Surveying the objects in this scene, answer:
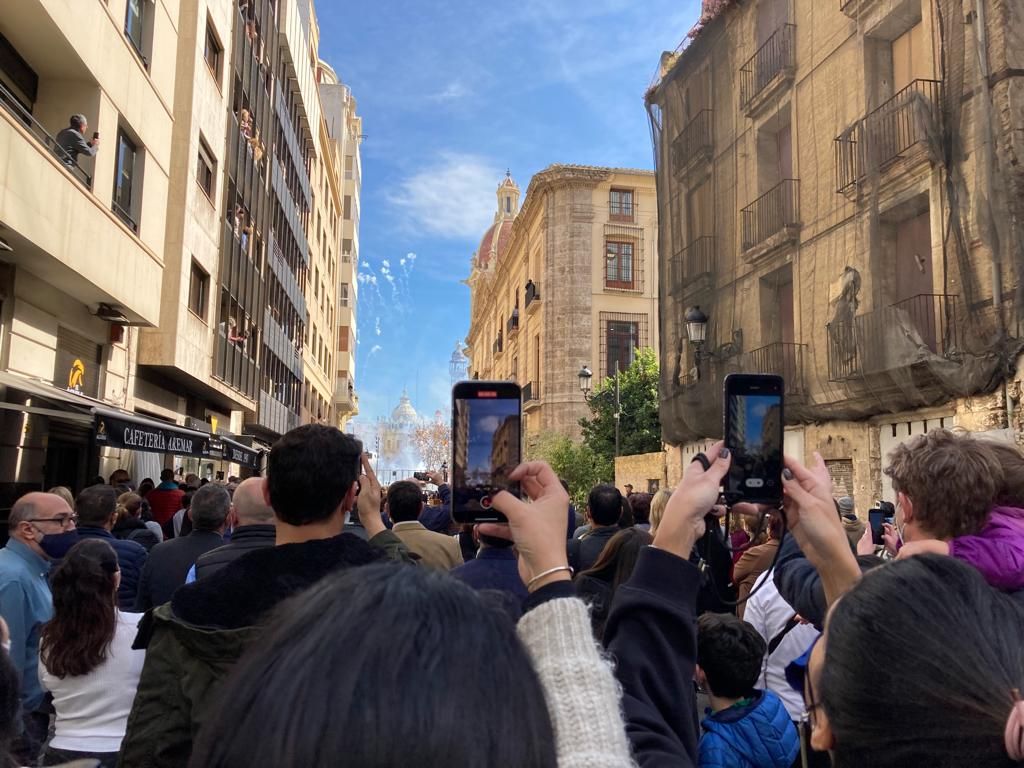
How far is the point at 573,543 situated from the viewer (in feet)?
19.1

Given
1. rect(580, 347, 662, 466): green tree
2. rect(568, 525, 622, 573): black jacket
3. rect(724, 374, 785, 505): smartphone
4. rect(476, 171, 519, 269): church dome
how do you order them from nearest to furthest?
rect(724, 374, 785, 505): smartphone < rect(568, 525, 622, 573): black jacket < rect(580, 347, 662, 466): green tree < rect(476, 171, 519, 269): church dome

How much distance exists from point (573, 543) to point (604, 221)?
3403 cm

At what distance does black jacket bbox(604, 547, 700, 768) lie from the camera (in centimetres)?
142

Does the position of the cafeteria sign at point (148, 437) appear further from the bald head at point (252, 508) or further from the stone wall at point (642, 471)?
the stone wall at point (642, 471)

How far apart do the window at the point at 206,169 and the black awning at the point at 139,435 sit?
8387 millimetres

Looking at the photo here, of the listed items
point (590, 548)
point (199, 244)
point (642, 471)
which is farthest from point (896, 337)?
point (199, 244)

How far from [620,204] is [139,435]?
32.0 metres

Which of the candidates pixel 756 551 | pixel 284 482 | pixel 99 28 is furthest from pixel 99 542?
pixel 99 28

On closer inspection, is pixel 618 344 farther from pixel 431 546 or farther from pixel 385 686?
pixel 385 686

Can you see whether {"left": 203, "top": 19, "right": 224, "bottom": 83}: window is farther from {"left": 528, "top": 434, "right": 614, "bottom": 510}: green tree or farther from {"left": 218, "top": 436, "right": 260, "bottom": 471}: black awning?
{"left": 528, "top": 434, "right": 614, "bottom": 510}: green tree

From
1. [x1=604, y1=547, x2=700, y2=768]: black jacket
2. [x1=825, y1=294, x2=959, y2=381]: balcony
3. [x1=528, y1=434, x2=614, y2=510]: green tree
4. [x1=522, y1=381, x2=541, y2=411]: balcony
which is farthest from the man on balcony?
[x1=522, y1=381, x2=541, y2=411]: balcony

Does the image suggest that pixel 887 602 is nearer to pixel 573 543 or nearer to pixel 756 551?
pixel 756 551

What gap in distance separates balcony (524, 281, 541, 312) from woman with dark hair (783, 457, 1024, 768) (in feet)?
126

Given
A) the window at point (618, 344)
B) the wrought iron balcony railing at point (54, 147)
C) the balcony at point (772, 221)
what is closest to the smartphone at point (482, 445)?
the wrought iron balcony railing at point (54, 147)
